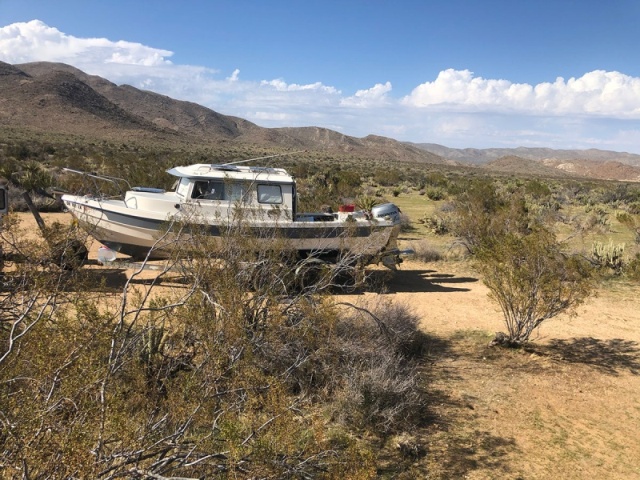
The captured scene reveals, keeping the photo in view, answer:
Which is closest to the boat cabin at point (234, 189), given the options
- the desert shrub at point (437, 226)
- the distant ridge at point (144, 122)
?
the desert shrub at point (437, 226)

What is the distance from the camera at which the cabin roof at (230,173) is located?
29.6ft

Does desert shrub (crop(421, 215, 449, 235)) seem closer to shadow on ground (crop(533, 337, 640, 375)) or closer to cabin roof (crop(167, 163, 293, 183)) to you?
cabin roof (crop(167, 163, 293, 183))

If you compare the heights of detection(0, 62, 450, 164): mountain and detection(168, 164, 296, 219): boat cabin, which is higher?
detection(0, 62, 450, 164): mountain

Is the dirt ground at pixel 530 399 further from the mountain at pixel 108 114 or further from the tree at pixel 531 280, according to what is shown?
the mountain at pixel 108 114

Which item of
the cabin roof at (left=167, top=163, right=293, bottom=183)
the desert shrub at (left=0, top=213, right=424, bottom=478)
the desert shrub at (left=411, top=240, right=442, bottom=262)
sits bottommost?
the desert shrub at (left=411, top=240, right=442, bottom=262)

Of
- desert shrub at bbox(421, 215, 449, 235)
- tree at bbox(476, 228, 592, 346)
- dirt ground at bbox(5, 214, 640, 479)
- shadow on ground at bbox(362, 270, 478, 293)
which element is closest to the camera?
Answer: dirt ground at bbox(5, 214, 640, 479)

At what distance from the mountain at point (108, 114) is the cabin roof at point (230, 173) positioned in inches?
2514

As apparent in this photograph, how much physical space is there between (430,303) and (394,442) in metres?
4.85

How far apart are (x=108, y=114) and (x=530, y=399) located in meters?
93.4

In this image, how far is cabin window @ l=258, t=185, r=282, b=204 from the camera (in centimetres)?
910

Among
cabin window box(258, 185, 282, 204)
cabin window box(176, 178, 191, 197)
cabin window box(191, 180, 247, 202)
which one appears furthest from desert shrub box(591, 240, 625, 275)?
cabin window box(176, 178, 191, 197)

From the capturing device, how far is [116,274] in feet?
30.6

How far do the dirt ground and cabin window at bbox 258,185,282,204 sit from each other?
260cm

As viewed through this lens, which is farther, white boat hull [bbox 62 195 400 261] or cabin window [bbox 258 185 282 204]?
cabin window [bbox 258 185 282 204]
